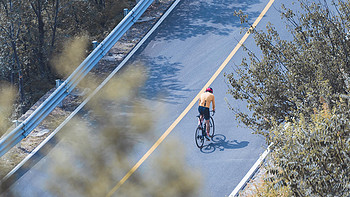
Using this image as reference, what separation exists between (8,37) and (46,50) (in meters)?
1.89

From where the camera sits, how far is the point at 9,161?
12.9 metres

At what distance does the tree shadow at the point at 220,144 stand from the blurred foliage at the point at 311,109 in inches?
110

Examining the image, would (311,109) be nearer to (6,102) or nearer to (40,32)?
(40,32)

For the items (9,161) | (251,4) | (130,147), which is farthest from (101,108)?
(251,4)

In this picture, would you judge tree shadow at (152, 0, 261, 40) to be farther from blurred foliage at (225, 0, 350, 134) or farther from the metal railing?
blurred foliage at (225, 0, 350, 134)

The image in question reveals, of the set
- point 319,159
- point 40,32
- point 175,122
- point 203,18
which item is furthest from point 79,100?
point 319,159

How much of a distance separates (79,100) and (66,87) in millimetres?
1005

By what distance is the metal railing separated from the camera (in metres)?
12.5

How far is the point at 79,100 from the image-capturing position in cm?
1504

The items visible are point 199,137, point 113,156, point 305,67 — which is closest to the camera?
point 305,67

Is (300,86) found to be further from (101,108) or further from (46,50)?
(46,50)

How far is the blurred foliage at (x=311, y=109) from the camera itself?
20.0 feet

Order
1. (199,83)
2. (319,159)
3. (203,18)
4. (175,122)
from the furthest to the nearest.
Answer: (203,18) → (199,83) → (175,122) → (319,159)

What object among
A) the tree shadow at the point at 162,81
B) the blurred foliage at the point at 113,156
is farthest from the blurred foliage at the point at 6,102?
the tree shadow at the point at 162,81
